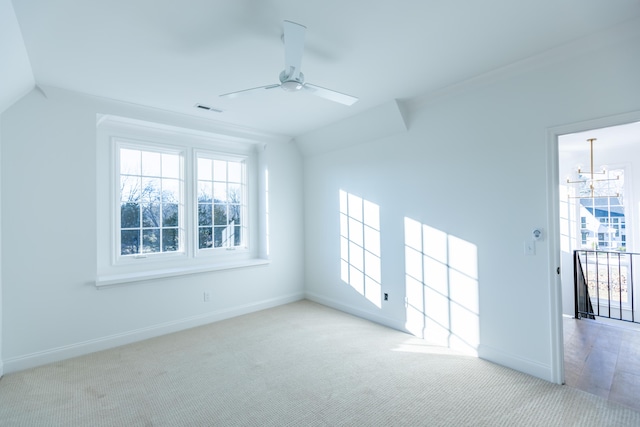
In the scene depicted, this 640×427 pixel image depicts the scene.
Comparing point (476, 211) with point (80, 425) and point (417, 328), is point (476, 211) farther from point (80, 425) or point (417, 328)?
point (80, 425)

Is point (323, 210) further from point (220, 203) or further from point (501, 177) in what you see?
point (501, 177)

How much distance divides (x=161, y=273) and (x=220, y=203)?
129 centimetres

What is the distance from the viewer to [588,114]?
2346 millimetres

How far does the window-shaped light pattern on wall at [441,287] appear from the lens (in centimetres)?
303

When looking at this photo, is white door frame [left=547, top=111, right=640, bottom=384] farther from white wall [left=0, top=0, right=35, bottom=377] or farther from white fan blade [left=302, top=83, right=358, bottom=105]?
white wall [left=0, top=0, right=35, bottom=377]

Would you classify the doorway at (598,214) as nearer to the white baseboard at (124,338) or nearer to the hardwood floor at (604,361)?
the hardwood floor at (604,361)

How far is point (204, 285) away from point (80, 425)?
6.66ft

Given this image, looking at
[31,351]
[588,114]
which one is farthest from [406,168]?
[31,351]

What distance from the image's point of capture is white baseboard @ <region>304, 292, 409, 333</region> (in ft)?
12.2

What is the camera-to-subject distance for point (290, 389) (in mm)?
2471

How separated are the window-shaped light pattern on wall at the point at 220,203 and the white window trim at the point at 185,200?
0.10 metres

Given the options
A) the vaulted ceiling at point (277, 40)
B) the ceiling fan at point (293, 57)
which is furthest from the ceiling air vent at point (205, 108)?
the ceiling fan at point (293, 57)

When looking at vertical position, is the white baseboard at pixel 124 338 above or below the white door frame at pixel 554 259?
below

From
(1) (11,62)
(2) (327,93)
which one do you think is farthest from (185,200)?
(2) (327,93)
